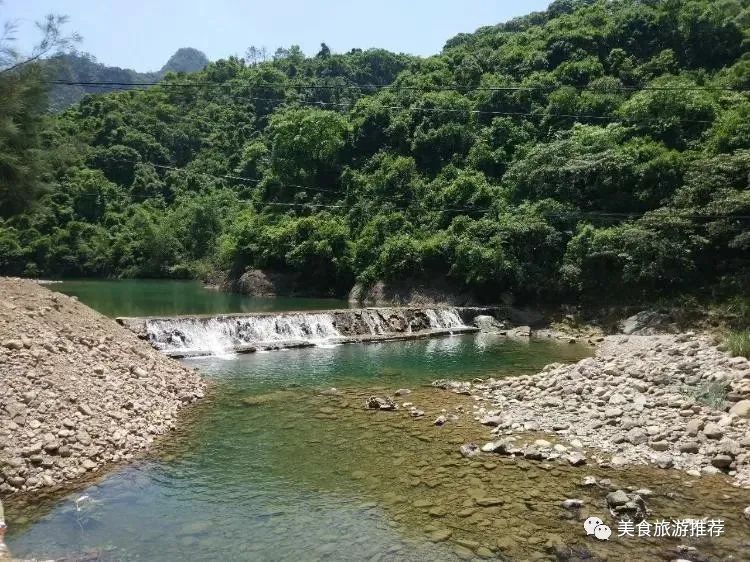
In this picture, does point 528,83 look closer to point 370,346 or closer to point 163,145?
point 370,346

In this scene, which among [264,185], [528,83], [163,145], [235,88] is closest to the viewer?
[528,83]

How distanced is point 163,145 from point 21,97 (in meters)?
61.1

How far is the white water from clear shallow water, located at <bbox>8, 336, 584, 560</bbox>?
22.6 feet

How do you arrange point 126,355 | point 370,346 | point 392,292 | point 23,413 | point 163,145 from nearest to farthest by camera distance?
point 23,413, point 126,355, point 370,346, point 392,292, point 163,145

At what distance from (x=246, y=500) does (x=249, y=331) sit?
1475 cm

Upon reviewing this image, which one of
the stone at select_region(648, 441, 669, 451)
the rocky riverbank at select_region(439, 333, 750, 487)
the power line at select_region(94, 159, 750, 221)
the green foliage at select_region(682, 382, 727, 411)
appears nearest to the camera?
the rocky riverbank at select_region(439, 333, 750, 487)

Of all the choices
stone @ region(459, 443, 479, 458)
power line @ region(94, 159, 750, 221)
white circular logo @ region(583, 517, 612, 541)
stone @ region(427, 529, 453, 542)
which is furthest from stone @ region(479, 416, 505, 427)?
power line @ region(94, 159, 750, 221)

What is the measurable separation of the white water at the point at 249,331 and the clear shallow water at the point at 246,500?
690 cm

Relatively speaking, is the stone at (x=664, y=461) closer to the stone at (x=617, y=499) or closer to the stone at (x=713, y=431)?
the stone at (x=713, y=431)

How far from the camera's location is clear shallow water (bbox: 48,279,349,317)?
32.2 meters

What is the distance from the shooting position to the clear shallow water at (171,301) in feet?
106

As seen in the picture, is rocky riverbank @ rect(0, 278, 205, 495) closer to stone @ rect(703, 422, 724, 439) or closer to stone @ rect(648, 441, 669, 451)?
stone @ rect(648, 441, 669, 451)

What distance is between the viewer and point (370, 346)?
23906mm

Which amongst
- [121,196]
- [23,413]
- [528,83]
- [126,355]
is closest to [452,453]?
[23,413]
